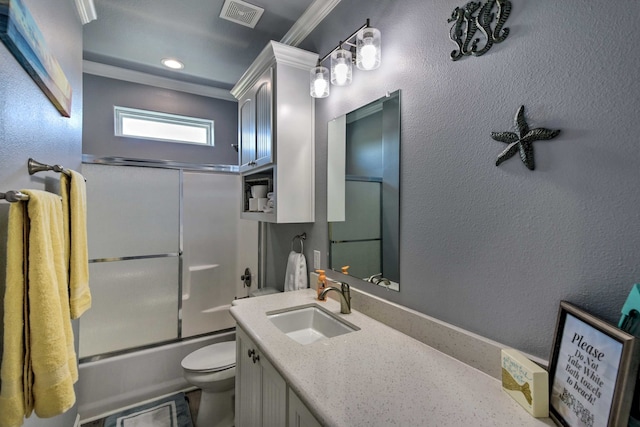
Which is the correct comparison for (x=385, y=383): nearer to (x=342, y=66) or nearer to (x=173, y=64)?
(x=342, y=66)

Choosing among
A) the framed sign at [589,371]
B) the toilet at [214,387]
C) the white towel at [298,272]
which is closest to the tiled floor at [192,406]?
the toilet at [214,387]

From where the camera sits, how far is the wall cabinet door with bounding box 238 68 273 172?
1.87m

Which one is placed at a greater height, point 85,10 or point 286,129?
point 85,10

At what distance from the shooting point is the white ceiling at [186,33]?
182 cm

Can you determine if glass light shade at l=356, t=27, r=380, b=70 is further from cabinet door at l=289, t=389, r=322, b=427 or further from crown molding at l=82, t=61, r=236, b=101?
crown molding at l=82, t=61, r=236, b=101

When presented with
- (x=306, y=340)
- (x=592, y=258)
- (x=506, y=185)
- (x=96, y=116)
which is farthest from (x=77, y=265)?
(x=96, y=116)

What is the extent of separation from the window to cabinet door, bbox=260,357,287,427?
8.49 feet

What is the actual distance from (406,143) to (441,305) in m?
0.72

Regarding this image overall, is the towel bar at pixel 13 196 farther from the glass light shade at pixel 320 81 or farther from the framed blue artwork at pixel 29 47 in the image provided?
the glass light shade at pixel 320 81

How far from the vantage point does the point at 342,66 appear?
149 centimetres

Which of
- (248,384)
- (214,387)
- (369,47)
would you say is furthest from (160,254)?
(369,47)

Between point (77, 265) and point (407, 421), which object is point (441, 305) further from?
point (77, 265)

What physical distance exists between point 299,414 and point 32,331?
80 centimetres

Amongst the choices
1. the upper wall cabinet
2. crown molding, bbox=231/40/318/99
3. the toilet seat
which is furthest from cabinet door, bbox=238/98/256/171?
the toilet seat
